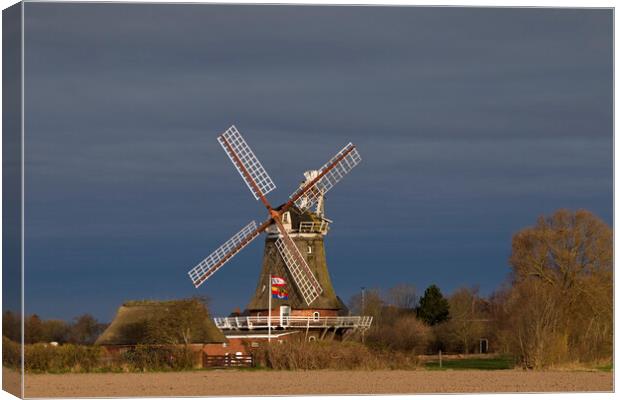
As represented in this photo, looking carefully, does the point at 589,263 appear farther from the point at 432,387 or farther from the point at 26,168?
the point at 26,168

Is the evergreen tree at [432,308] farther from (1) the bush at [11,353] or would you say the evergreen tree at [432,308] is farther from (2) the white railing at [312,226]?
(1) the bush at [11,353]

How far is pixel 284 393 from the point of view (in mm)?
22797

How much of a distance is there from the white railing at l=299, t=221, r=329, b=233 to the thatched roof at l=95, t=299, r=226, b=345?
407cm

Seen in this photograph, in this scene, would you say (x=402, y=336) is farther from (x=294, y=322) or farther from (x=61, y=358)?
(x=61, y=358)

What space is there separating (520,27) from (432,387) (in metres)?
5.47

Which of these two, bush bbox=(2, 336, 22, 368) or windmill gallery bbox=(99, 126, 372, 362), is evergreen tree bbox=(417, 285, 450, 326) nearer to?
windmill gallery bbox=(99, 126, 372, 362)

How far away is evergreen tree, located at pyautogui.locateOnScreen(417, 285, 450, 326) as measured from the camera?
4222 cm

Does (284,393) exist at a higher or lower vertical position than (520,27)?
lower

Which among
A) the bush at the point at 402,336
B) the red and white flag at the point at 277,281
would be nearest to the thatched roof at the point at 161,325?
the red and white flag at the point at 277,281

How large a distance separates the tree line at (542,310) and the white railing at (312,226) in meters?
2.68

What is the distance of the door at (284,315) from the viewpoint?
37250 mm

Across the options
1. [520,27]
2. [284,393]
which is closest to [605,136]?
[520,27]

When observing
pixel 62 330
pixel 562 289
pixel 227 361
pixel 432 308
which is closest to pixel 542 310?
pixel 562 289

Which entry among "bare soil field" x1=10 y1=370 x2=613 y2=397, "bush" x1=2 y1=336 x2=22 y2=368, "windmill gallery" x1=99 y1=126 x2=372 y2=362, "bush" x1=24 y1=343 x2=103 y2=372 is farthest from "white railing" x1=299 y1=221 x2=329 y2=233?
"bush" x1=2 y1=336 x2=22 y2=368
